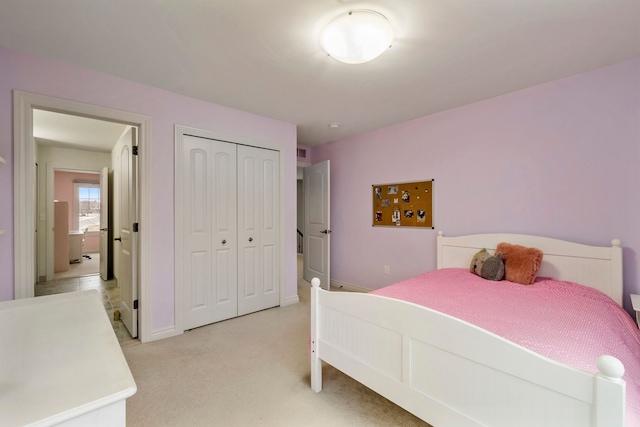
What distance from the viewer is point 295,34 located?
1771 millimetres

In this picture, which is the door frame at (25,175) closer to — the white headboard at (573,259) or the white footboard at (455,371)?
the white footboard at (455,371)

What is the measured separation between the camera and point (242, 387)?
188 centimetres

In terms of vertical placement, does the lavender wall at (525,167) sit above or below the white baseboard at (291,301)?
above

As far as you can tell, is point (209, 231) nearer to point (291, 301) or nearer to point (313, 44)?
point (291, 301)

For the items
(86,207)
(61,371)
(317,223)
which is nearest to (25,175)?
(61,371)

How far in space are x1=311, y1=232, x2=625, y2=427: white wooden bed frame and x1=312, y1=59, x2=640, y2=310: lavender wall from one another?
404 mm

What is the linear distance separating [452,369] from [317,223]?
323 cm

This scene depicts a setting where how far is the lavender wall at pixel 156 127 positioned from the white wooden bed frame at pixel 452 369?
5.40 ft

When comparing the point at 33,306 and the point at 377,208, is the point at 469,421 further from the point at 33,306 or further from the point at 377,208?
the point at 377,208

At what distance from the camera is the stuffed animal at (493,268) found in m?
2.34

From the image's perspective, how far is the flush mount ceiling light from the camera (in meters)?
1.58

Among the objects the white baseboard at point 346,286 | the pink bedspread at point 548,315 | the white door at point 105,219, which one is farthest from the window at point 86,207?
the pink bedspread at point 548,315

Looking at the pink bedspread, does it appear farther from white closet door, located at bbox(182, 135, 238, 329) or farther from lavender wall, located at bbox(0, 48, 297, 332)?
lavender wall, located at bbox(0, 48, 297, 332)

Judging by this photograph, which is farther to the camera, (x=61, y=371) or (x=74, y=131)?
(x=74, y=131)
